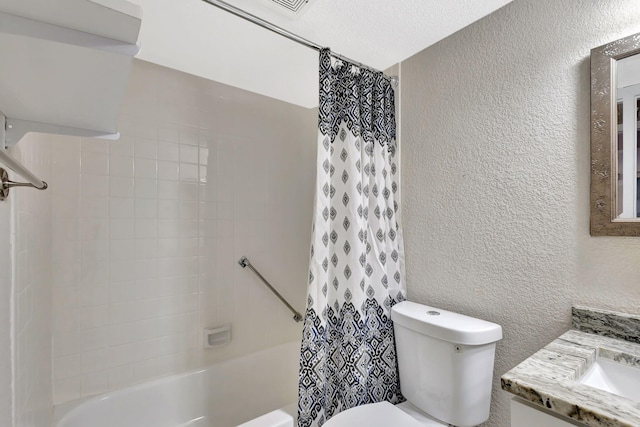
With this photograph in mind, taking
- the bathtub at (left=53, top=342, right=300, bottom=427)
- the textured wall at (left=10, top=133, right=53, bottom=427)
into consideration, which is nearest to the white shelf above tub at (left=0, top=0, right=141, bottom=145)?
the textured wall at (left=10, top=133, right=53, bottom=427)

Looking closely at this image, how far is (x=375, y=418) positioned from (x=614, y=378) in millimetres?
815

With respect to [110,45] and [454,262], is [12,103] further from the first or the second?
[454,262]

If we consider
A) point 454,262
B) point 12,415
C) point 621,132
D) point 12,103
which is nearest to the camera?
point 12,103

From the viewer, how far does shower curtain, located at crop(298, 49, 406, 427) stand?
1361 millimetres

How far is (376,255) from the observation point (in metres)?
1.55

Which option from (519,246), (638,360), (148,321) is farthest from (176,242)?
(638,360)

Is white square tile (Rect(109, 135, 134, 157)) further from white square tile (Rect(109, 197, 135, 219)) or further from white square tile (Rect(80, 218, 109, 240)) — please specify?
white square tile (Rect(80, 218, 109, 240))

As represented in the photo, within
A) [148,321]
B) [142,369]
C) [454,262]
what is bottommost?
[142,369]

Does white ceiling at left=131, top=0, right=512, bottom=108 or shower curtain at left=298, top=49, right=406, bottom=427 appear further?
shower curtain at left=298, top=49, right=406, bottom=427

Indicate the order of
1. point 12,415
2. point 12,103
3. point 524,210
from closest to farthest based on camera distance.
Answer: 1. point 12,103
2. point 12,415
3. point 524,210

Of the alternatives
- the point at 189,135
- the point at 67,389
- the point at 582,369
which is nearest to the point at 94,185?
the point at 189,135

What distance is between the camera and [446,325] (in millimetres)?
1229

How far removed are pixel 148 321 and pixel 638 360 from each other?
2.06 meters

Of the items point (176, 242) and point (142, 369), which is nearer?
point (142, 369)
